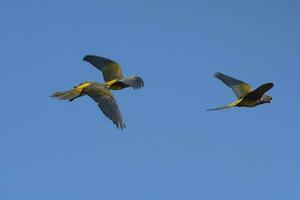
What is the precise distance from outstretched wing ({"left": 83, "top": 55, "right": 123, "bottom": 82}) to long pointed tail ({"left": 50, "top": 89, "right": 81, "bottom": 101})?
5.91 meters

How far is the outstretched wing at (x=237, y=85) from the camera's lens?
37219 mm

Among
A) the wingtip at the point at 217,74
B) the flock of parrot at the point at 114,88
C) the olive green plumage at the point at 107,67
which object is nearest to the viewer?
the flock of parrot at the point at 114,88

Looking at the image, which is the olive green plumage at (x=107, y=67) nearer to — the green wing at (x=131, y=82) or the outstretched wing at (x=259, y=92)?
the green wing at (x=131, y=82)

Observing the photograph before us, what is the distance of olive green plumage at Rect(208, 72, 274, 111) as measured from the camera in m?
35.2

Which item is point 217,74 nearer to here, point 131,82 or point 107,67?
point 131,82

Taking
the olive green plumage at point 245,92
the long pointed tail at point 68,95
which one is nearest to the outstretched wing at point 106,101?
the long pointed tail at point 68,95

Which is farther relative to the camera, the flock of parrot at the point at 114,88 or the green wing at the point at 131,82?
the green wing at the point at 131,82

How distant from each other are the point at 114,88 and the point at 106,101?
376cm

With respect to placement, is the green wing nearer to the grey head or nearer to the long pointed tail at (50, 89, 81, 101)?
the long pointed tail at (50, 89, 81, 101)

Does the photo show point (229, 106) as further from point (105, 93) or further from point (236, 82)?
point (105, 93)

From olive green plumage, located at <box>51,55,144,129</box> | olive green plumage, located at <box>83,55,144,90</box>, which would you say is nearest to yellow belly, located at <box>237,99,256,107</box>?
olive green plumage, located at <box>51,55,144,129</box>

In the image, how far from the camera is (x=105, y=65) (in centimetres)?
4094

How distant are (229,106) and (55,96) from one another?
7.01 meters

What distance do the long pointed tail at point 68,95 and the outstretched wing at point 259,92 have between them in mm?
6897
